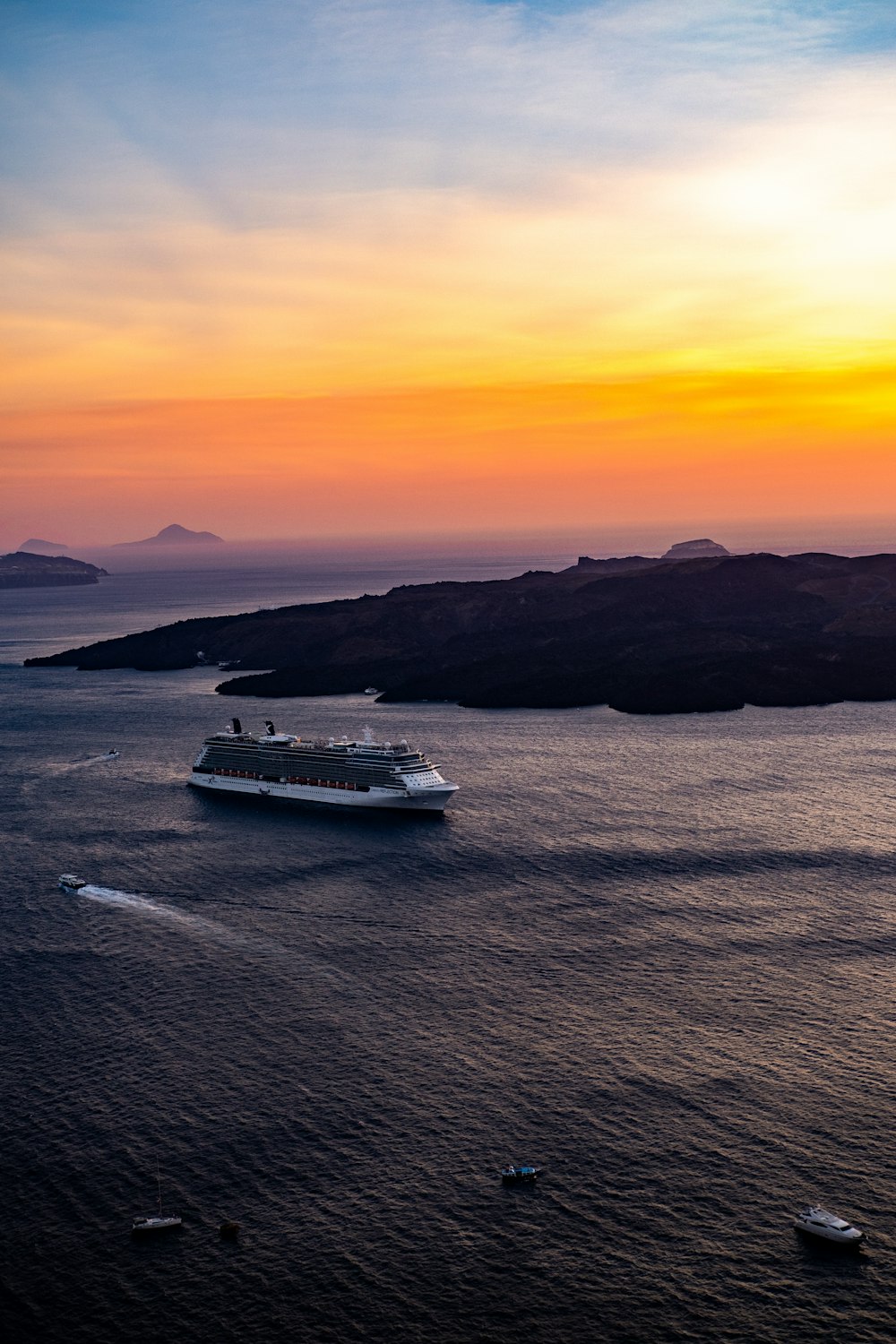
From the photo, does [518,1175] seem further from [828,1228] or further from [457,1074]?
[828,1228]

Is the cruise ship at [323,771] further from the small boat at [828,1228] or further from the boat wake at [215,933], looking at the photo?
the small boat at [828,1228]

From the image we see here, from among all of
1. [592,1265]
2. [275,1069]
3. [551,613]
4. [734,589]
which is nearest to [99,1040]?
[275,1069]

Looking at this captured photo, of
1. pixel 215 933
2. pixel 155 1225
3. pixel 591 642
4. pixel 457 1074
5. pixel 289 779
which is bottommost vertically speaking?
pixel 155 1225

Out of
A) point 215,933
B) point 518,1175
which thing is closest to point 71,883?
point 215,933

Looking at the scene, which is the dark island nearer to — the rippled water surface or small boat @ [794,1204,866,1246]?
the rippled water surface

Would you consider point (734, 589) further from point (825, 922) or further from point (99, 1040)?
point (99, 1040)

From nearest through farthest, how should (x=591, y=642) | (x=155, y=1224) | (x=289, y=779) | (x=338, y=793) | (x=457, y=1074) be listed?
(x=155, y=1224) → (x=457, y=1074) → (x=338, y=793) → (x=289, y=779) → (x=591, y=642)
